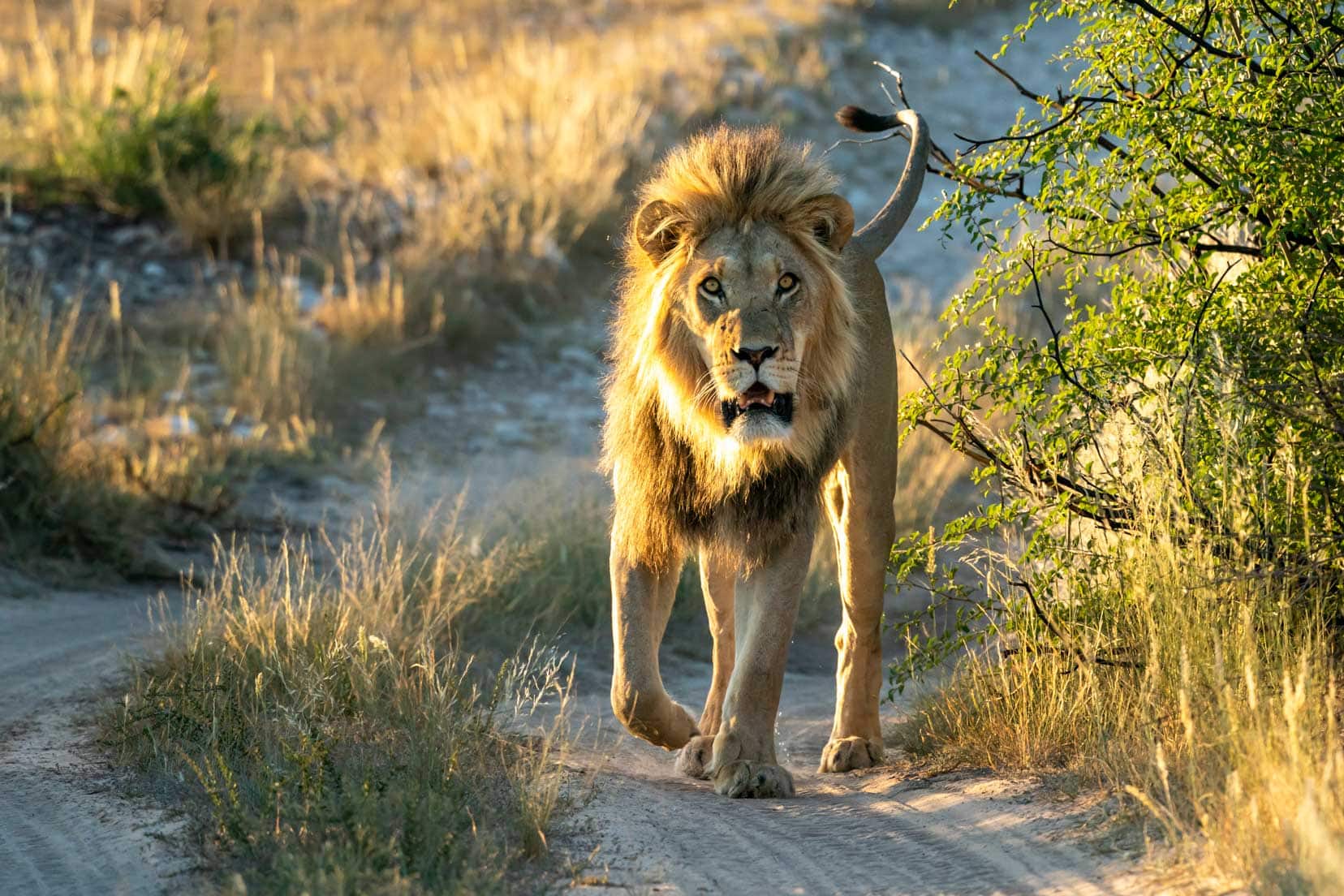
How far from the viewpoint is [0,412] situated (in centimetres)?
781

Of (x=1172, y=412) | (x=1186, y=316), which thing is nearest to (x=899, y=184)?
(x=1186, y=316)

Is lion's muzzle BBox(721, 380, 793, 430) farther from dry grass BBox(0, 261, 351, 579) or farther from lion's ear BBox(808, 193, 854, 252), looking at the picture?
dry grass BBox(0, 261, 351, 579)

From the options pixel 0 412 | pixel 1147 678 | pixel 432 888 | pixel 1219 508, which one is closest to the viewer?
pixel 432 888

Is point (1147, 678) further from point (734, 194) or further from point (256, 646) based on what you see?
point (256, 646)

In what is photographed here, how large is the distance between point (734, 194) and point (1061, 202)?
1.10 meters

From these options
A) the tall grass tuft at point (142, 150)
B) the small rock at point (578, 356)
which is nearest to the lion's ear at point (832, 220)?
the small rock at point (578, 356)

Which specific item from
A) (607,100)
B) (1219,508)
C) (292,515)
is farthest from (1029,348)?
(607,100)

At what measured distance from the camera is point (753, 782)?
489 cm

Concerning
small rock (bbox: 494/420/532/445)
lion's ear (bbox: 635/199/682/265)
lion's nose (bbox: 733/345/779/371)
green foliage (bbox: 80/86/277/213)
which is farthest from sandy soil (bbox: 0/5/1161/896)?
green foliage (bbox: 80/86/277/213)

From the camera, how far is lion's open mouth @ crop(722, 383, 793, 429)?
184 inches

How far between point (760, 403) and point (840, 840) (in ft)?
4.03

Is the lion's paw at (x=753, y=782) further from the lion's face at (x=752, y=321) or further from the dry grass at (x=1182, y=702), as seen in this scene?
the lion's face at (x=752, y=321)

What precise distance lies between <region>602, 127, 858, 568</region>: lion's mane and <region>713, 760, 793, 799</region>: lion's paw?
63 centimetres

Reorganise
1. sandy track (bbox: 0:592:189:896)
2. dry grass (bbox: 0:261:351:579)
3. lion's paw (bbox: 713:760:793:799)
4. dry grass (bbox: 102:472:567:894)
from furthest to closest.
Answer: dry grass (bbox: 0:261:351:579), lion's paw (bbox: 713:760:793:799), sandy track (bbox: 0:592:189:896), dry grass (bbox: 102:472:567:894)
